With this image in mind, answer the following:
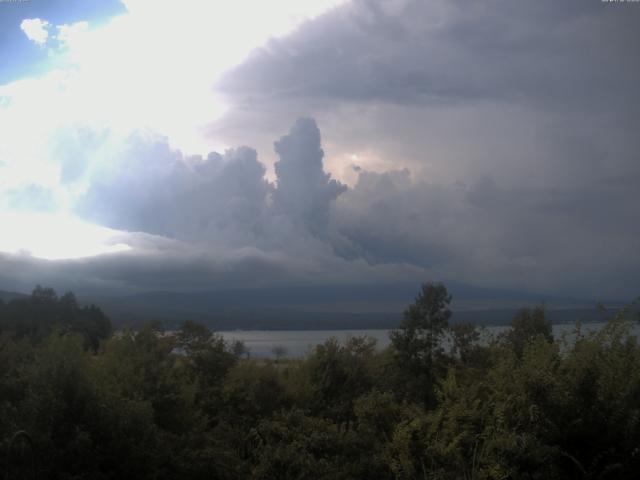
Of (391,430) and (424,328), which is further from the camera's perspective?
(424,328)

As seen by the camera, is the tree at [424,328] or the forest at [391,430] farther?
the tree at [424,328]

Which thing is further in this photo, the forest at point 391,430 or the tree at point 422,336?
the tree at point 422,336

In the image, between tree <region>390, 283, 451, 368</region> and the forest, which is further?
tree <region>390, 283, 451, 368</region>

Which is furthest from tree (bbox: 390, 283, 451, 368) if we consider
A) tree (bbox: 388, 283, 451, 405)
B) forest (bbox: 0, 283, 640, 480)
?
forest (bbox: 0, 283, 640, 480)

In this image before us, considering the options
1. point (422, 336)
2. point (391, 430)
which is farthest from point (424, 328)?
point (391, 430)

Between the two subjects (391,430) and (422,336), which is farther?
(422,336)

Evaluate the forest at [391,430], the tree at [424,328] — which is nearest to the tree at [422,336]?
the tree at [424,328]

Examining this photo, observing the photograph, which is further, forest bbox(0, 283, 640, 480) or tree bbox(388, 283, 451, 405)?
tree bbox(388, 283, 451, 405)

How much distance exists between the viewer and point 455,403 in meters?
11.9

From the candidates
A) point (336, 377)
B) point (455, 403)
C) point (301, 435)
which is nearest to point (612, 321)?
point (455, 403)

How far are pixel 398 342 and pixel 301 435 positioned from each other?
15.6 meters

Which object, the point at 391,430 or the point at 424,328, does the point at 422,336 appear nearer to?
the point at 424,328

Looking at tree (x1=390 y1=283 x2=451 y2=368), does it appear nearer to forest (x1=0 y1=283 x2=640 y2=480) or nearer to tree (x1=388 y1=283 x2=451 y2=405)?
tree (x1=388 y1=283 x2=451 y2=405)

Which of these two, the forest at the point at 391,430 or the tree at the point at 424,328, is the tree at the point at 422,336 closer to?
the tree at the point at 424,328
